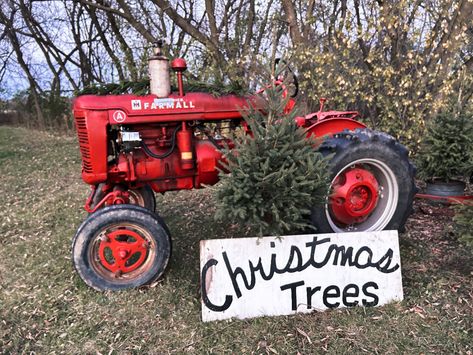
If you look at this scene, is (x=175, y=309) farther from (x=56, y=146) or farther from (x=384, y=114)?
(x=56, y=146)

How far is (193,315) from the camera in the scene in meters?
2.54

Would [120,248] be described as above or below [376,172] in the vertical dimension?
below

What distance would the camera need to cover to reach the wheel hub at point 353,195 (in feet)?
9.98

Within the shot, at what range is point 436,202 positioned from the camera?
14.0ft

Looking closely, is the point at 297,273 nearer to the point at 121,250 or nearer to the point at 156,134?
the point at 121,250

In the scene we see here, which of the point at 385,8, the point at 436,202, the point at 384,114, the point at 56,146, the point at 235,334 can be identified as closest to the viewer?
the point at 235,334

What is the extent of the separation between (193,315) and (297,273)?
0.73 metres

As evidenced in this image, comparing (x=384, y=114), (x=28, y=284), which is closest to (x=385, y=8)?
(x=384, y=114)

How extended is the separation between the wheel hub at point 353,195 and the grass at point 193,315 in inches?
21.0

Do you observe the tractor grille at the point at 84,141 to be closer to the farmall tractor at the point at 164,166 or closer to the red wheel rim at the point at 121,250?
the farmall tractor at the point at 164,166

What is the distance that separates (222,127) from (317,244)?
4.27 feet

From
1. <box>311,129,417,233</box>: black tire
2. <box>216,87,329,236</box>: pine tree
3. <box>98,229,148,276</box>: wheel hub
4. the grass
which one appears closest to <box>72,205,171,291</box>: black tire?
<box>98,229,148,276</box>: wheel hub

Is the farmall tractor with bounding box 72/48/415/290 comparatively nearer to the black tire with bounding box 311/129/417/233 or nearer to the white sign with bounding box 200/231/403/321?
the black tire with bounding box 311/129/417/233

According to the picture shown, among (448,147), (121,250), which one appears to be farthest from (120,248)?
(448,147)
